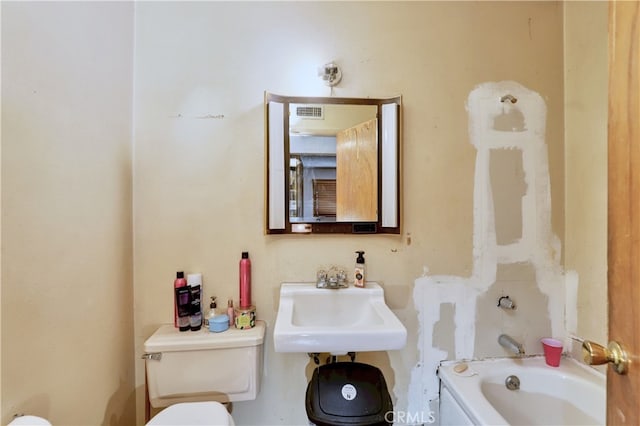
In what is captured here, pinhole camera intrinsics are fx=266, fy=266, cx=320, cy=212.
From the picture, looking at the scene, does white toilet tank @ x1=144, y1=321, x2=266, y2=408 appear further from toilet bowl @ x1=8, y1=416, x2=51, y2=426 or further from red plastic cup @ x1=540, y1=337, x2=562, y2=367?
red plastic cup @ x1=540, y1=337, x2=562, y2=367

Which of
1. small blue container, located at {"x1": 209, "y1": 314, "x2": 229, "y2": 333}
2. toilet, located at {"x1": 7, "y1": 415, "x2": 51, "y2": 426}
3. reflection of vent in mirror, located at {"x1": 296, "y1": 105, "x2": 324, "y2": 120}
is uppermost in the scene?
reflection of vent in mirror, located at {"x1": 296, "y1": 105, "x2": 324, "y2": 120}

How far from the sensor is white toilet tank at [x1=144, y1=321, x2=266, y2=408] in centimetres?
113

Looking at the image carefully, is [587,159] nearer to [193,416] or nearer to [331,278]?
[331,278]

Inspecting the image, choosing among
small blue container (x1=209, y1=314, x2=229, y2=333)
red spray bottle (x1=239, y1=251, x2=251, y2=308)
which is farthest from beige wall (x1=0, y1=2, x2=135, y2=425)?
red spray bottle (x1=239, y1=251, x2=251, y2=308)

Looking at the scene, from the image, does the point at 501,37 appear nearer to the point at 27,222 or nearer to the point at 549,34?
the point at 549,34

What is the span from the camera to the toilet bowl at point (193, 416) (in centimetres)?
97

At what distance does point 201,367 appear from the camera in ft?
3.77

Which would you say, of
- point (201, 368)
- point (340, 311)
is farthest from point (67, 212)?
point (340, 311)

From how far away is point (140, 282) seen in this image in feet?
4.28

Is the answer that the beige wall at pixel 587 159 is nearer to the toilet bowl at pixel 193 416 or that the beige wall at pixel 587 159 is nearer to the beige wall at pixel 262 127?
the beige wall at pixel 262 127

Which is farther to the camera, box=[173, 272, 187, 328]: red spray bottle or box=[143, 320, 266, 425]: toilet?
box=[173, 272, 187, 328]: red spray bottle

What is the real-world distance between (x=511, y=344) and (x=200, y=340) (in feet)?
4.96

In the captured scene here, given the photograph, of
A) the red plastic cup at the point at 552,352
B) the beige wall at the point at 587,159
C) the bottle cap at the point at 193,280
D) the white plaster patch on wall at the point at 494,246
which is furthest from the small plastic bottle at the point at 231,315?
the beige wall at the point at 587,159

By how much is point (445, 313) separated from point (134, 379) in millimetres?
1602
